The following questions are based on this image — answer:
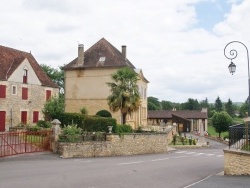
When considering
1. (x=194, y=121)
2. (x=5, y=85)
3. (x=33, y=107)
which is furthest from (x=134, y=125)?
(x=194, y=121)

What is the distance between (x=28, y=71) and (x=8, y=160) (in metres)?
21.8

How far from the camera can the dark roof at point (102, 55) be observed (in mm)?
45594

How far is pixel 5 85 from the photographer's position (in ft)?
124

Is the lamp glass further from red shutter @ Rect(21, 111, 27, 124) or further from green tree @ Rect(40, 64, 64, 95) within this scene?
green tree @ Rect(40, 64, 64, 95)

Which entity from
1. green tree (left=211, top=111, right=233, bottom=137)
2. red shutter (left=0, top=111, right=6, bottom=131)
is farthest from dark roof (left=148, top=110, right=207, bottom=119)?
red shutter (left=0, top=111, right=6, bottom=131)

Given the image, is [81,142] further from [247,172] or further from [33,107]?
[33,107]

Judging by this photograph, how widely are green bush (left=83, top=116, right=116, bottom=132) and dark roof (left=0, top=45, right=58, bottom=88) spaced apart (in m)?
11.6

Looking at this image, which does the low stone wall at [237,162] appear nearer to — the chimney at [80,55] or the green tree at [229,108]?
the chimney at [80,55]

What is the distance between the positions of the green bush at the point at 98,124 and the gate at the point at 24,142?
256 inches

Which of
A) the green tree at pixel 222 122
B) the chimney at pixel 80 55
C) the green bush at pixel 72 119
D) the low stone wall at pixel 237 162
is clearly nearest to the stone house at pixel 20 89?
the chimney at pixel 80 55

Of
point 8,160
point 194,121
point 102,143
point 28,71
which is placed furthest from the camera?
point 194,121

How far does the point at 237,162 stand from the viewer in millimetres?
14867

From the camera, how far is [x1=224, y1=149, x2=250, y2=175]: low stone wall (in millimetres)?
14531

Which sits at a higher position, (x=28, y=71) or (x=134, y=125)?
(x=28, y=71)
